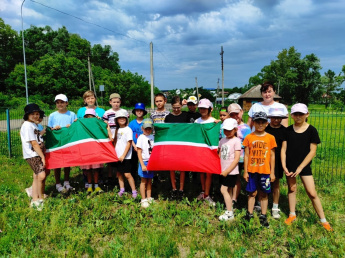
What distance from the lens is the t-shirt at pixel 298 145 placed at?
4145mm

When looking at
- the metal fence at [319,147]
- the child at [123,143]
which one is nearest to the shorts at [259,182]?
the child at [123,143]

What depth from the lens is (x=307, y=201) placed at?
527cm

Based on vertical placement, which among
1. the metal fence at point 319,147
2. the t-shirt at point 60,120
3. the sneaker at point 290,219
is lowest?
the sneaker at point 290,219

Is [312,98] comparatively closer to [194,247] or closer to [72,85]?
[72,85]

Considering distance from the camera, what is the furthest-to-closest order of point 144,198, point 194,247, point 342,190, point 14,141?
point 14,141 < point 342,190 < point 144,198 < point 194,247

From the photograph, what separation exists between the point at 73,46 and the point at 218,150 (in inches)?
2207

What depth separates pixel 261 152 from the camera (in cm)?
414

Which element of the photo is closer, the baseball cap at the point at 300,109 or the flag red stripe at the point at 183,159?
the baseball cap at the point at 300,109

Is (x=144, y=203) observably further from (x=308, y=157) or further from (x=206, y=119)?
(x=308, y=157)

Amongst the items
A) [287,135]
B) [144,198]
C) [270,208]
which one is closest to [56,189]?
[144,198]

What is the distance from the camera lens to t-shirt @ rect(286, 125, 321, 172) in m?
4.14

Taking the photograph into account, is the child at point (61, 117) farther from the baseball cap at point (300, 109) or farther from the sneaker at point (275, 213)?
the baseball cap at point (300, 109)

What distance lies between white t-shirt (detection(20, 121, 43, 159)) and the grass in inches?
43.0

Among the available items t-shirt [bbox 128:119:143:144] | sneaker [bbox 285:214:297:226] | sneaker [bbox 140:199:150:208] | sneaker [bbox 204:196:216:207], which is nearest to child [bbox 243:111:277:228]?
sneaker [bbox 285:214:297:226]
